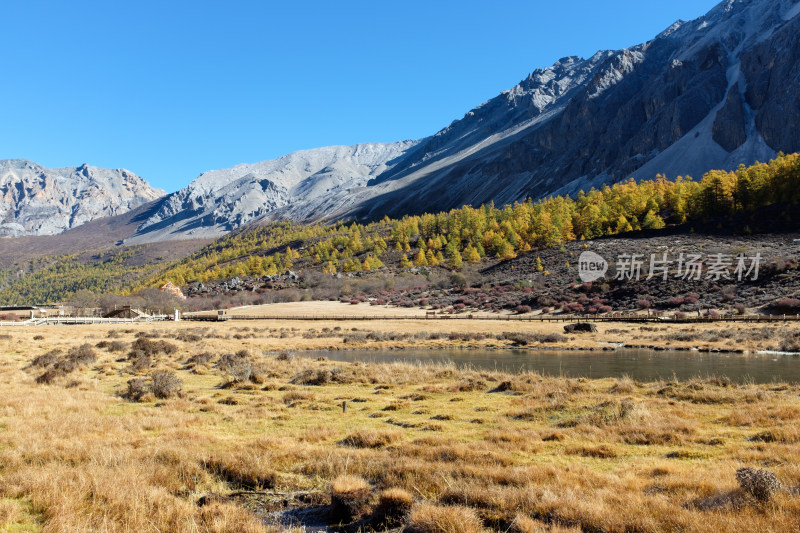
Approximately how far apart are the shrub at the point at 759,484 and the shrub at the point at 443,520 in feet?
13.0

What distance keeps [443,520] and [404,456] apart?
3.89m

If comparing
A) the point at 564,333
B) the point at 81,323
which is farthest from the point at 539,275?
the point at 81,323

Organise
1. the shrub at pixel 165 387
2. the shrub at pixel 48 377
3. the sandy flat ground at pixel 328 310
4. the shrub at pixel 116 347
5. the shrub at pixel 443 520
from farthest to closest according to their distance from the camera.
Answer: the sandy flat ground at pixel 328 310 → the shrub at pixel 116 347 → the shrub at pixel 48 377 → the shrub at pixel 165 387 → the shrub at pixel 443 520

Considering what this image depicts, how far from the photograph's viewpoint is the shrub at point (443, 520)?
6.54m

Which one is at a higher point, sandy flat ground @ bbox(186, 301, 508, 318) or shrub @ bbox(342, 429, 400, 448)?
shrub @ bbox(342, 429, 400, 448)

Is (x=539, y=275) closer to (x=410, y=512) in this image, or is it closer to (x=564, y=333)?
(x=564, y=333)

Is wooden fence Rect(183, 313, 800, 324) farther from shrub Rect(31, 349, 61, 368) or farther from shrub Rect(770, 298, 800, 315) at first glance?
shrub Rect(31, 349, 61, 368)

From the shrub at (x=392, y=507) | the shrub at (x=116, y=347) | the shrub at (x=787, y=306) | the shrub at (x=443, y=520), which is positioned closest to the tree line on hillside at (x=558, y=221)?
the shrub at (x=787, y=306)

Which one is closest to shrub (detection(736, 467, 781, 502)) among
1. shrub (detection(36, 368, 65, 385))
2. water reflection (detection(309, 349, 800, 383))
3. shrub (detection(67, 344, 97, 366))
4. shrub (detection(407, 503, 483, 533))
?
shrub (detection(407, 503, 483, 533))

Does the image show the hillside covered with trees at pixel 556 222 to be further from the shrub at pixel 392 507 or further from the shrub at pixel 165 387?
the shrub at pixel 392 507

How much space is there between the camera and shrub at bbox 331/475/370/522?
25.7 feet

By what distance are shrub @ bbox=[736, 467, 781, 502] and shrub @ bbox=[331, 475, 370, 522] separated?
571cm

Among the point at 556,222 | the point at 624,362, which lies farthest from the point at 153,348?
the point at 556,222

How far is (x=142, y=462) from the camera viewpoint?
31.7ft
